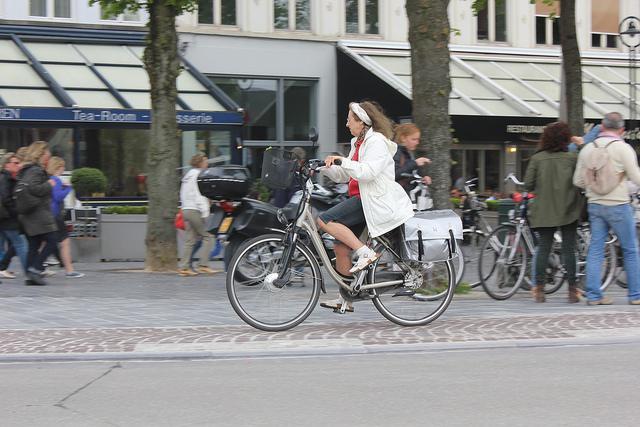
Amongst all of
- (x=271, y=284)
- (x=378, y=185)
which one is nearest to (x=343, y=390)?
(x=271, y=284)

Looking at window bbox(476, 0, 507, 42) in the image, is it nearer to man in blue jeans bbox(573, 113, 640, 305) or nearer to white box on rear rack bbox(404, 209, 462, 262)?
man in blue jeans bbox(573, 113, 640, 305)

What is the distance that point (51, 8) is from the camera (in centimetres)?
2147

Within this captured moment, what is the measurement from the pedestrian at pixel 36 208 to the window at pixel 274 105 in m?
11.9

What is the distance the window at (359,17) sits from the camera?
2466 cm

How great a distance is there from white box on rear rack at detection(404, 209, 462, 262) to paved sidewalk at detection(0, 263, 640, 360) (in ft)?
2.03

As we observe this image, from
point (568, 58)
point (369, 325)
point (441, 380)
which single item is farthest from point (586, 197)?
point (568, 58)

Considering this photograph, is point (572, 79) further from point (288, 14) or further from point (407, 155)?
point (288, 14)

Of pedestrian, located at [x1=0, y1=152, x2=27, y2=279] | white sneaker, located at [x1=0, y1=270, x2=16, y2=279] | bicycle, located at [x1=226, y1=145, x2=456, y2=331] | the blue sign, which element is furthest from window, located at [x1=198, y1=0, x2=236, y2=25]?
bicycle, located at [x1=226, y1=145, x2=456, y2=331]

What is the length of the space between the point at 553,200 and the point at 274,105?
49.7 feet

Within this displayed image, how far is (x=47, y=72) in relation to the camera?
781 inches

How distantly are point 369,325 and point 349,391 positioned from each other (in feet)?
7.87

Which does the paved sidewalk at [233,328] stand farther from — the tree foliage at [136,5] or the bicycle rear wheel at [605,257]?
the tree foliage at [136,5]

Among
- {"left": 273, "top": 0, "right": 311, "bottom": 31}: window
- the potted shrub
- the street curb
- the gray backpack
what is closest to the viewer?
the street curb

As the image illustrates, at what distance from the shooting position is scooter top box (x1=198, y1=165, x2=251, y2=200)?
431 inches
